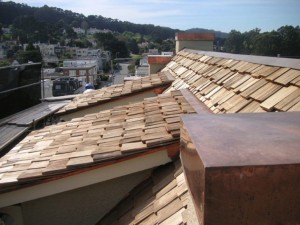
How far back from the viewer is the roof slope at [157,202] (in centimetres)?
260

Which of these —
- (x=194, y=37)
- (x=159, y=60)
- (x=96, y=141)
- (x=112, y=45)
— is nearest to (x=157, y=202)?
(x=96, y=141)

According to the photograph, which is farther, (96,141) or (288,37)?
(288,37)

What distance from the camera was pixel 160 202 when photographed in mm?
2988

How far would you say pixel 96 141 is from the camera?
3.99 m

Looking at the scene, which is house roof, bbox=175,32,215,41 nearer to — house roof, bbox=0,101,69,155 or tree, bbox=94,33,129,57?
house roof, bbox=0,101,69,155

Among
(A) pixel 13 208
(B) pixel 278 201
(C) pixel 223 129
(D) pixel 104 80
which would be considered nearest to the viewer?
(B) pixel 278 201

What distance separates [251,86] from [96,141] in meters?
Answer: 2.04

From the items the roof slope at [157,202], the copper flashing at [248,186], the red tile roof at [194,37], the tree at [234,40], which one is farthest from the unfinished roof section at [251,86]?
the tree at [234,40]

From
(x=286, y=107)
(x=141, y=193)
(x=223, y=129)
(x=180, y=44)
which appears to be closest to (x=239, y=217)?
(x=223, y=129)

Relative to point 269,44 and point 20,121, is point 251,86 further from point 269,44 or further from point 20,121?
point 269,44

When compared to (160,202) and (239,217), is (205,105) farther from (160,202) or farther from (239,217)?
(239,217)

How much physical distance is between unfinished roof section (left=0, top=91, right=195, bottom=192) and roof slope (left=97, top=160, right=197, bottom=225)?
0.36 metres

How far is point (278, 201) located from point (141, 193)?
8.88ft

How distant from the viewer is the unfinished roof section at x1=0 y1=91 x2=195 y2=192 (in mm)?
3379
